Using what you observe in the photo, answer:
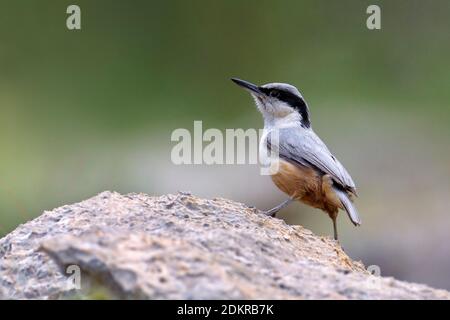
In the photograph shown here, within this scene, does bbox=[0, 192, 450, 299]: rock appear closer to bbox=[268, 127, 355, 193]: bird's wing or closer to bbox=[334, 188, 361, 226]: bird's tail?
bbox=[334, 188, 361, 226]: bird's tail

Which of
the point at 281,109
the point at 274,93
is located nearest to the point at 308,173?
the point at 281,109

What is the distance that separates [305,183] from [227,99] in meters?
10.9

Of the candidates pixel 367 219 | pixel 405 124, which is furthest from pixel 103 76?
pixel 367 219

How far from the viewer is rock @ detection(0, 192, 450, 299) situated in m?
3.69

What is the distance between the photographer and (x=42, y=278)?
4.45 metres

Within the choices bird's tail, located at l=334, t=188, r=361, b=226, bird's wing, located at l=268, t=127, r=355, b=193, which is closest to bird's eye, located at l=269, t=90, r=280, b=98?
bird's wing, located at l=268, t=127, r=355, b=193

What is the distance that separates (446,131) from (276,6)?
18.2ft

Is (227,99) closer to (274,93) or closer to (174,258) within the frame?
(274,93)

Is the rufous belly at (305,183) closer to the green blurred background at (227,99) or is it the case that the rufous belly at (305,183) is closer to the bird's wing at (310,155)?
the bird's wing at (310,155)

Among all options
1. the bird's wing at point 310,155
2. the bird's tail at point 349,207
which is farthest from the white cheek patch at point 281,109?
the bird's tail at point 349,207

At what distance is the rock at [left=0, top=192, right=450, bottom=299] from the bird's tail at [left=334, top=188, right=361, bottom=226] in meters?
1.40

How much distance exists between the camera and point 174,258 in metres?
3.86

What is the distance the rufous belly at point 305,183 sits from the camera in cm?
707
